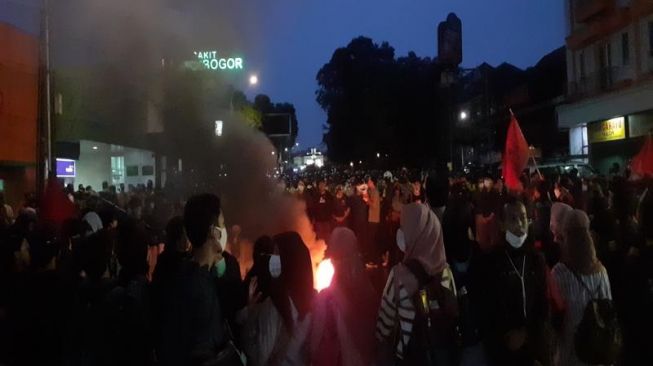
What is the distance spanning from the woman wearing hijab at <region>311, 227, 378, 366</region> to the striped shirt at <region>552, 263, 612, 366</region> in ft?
3.98

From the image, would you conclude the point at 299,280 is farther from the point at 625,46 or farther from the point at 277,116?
the point at 277,116

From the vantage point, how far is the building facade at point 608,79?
23156 mm

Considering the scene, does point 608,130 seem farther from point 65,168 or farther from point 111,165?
point 111,165

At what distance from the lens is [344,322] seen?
423 cm

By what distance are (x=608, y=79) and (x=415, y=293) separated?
2427 cm

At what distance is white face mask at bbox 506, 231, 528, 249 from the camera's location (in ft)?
14.1

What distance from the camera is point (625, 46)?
24531 mm

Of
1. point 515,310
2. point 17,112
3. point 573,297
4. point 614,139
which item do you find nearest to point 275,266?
point 515,310

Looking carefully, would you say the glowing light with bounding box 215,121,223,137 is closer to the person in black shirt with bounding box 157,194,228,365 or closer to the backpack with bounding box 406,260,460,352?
the backpack with bounding box 406,260,460,352

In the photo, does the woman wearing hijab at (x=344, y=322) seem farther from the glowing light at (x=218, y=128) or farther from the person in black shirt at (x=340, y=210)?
the glowing light at (x=218, y=128)

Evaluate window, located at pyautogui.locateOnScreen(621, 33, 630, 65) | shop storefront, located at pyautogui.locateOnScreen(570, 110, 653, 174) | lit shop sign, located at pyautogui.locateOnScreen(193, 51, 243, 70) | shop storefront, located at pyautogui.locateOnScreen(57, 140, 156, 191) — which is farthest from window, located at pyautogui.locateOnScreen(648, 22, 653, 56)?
shop storefront, located at pyautogui.locateOnScreen(57, 140, 156, 191)

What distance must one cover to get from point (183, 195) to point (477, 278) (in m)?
17.8

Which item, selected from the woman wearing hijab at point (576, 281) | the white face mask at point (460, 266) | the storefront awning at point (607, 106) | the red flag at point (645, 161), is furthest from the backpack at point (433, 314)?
the storefront awning at point (607, 106)

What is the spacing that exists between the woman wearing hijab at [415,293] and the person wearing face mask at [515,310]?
0.25 m
